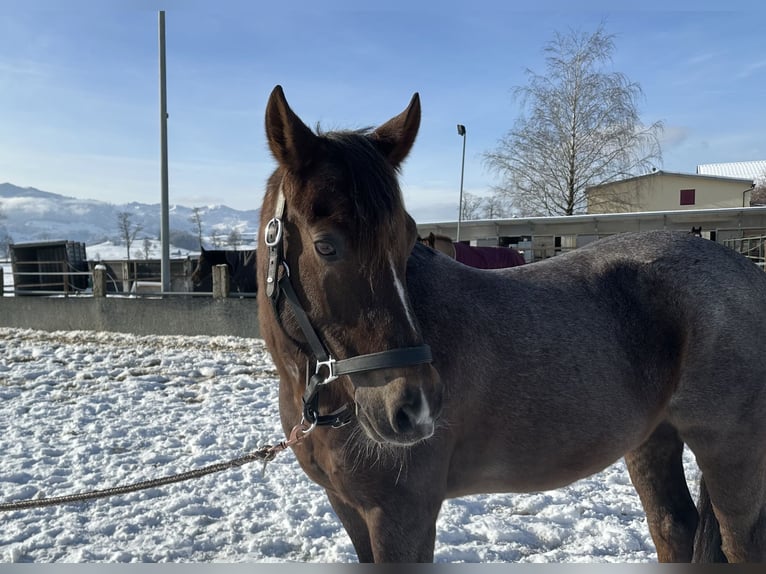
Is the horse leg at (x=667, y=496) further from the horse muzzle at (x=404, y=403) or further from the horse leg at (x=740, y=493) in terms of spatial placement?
the horse muzzle at (x=404, y=403)

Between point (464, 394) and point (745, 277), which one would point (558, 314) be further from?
point (745, 277)

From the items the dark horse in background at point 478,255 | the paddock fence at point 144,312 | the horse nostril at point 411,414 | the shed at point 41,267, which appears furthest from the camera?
the shed at point 41,267

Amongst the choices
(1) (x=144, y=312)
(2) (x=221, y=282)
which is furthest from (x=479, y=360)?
(1) (x=144, y=312)

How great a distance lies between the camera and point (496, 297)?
7.55 ft

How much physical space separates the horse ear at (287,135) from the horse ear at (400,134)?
12.8 inches

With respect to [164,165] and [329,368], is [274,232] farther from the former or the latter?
[164,165]

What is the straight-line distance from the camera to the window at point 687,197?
3453 cm

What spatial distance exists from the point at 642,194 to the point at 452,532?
→ 88.6ft

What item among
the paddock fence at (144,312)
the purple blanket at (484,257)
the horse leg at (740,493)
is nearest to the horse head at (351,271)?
the horse leg at (740,493)

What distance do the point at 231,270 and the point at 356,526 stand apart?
15.0m

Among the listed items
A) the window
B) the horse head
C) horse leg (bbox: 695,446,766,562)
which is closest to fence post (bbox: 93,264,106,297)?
the horse head

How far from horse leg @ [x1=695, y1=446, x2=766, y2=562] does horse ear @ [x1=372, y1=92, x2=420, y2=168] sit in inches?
76.4

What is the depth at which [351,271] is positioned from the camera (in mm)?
1675

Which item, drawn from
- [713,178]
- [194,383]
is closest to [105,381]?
[194,383]
